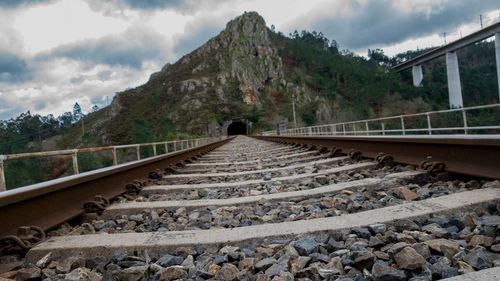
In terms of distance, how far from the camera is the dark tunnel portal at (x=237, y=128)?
9936cm

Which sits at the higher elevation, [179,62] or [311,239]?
[179,62]

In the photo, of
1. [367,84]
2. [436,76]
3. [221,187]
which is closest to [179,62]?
[367,84]

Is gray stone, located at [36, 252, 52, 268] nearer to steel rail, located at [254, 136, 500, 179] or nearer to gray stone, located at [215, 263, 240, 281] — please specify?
gray stone, located at [215, 263, 240, 281]

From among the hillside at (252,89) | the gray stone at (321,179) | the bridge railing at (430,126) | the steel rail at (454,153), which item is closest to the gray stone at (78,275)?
the gray stone at (321,179)

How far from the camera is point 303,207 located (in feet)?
8.24

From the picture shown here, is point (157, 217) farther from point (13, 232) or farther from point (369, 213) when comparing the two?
point (369, 213)

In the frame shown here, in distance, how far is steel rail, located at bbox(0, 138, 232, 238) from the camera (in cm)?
200

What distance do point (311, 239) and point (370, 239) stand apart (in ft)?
1.05

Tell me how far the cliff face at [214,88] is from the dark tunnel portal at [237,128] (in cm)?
318

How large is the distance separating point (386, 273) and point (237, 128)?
103078 mm

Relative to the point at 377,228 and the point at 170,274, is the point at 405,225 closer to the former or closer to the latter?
the point at 377,228

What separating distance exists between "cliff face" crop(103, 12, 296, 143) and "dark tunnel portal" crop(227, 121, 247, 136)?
3184 mm

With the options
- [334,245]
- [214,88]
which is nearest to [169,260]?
[334,245]

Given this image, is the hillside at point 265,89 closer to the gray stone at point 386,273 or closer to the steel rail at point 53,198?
the steel rail at point 53,198
